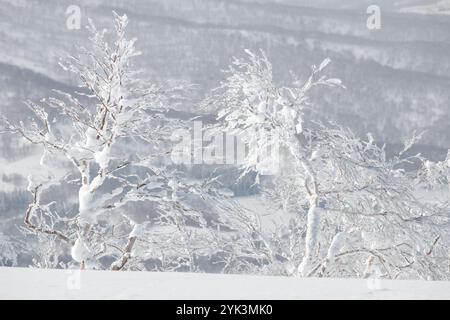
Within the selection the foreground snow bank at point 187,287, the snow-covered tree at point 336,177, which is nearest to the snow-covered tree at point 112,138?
the snow-covered tree at point 336,177

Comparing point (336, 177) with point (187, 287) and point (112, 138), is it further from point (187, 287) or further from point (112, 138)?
point (187, 287)

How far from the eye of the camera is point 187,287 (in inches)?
146

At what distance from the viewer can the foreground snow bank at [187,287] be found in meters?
3.56

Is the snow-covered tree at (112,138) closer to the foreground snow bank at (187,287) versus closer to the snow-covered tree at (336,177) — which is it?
the snow-covered tree at (336,177)

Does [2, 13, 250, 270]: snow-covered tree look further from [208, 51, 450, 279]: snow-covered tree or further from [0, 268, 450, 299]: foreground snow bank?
[0, 268, 450, 299]: foreground snow bank

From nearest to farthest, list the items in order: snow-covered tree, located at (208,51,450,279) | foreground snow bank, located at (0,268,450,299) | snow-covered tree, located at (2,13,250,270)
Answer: foreground snow bank, located at (0,268,450,299) → snow-covered tree, located at (2,13,250,270) → snow-covered tree, located at (208,51,450,279)

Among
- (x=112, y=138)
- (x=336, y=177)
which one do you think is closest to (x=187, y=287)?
(x=112, y=138)

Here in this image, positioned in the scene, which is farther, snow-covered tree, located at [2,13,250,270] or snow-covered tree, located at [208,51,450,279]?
snow-covered tree, located at [208,51,450,279]

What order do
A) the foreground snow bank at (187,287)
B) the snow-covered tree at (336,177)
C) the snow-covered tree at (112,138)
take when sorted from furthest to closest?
1. the snow-covered tree at (336,177)
2. the snow-covered tree at (112,138)
3. the foreground snow bank at (187,287)

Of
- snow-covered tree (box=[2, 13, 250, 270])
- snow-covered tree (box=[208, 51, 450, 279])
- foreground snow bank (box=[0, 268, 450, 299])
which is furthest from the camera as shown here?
snow-covered tree (box=[208, 51, 450, 279])

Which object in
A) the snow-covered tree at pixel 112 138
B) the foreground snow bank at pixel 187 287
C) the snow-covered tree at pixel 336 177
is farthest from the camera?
the snow-covered tree at pixel 336 177

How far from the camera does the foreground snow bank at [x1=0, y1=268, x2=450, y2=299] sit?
3.56m

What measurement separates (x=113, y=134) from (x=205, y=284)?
5.85m

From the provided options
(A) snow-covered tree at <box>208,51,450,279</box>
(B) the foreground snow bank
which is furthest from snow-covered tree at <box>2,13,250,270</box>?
(B) the foreground snow bank
